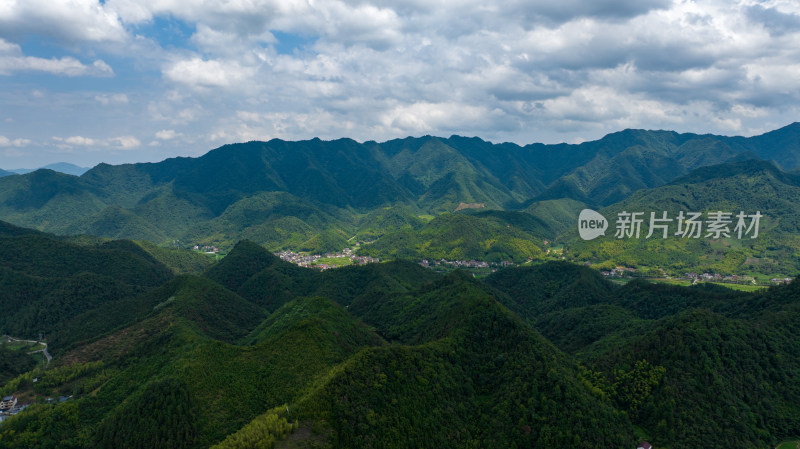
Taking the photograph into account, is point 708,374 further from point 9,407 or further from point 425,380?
point 9,407

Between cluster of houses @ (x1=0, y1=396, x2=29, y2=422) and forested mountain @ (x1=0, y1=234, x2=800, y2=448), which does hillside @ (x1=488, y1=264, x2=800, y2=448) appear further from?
cluster of houses @ (x1=0, y1=396, x2=29, y2=422)

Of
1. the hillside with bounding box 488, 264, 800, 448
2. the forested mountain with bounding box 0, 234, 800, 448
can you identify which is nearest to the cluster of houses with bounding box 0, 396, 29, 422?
the forested mountain with bounding box 0, 234, 800, 448

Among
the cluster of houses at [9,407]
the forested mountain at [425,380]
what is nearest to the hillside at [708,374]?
the forested mountain at [425,380]

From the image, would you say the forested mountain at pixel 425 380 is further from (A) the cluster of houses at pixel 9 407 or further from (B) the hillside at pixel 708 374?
(A) the cluster of houses at pixel 9 407

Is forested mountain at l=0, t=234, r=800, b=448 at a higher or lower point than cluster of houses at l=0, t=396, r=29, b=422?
higher

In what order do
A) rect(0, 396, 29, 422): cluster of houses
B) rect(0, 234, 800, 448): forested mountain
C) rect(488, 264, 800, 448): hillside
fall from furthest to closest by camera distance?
1. rect(0, 396, 29, 422): cluster of houses
2. rect(488, 264, 800, 448): hillside
3. rect(0, 234, 800, 448): forested mountain

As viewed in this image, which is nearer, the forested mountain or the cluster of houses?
the forested mountain

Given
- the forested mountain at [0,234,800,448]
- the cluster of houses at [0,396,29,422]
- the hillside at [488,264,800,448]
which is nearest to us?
the forested mountain at [0,234,800,448]

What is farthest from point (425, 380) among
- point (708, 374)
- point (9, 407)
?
point (9, 407)
